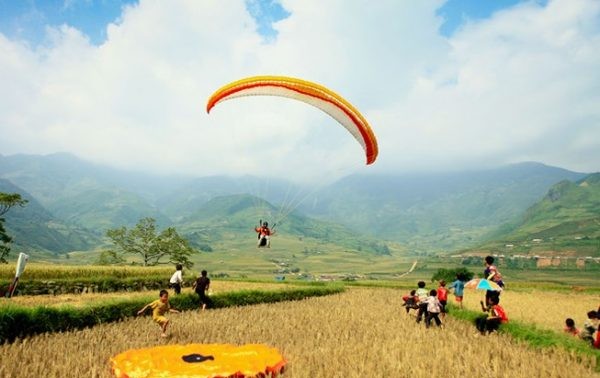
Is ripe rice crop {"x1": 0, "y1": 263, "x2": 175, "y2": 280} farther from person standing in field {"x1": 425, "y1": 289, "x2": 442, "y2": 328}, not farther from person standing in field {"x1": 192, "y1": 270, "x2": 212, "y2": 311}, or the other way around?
person standing in field {"x1": 425, "y1": 289, "x2": 442, "y2": 328}

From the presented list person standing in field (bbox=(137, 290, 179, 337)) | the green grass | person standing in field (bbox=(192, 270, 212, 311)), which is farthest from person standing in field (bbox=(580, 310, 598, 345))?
the green grass

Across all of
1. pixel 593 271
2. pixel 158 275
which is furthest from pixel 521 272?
pixel 158 275

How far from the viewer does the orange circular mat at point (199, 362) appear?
7.54 meters

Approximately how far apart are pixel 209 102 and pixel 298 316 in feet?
30.5

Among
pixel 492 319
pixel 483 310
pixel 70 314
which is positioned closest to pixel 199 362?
pixel 70 314

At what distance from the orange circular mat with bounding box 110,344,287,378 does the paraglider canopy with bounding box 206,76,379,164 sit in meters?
9.47

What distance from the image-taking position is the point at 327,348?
10555 mm

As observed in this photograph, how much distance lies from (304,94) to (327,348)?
915 cm

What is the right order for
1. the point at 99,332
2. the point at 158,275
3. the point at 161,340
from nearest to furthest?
the point at 161,340 → the point at 99,332 → the point at 158,275

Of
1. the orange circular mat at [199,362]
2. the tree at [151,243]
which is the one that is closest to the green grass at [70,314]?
the orange circular mat at [199,362]

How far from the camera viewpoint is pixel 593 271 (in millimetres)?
150875

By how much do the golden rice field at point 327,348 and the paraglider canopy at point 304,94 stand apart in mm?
6642

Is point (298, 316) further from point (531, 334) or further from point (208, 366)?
point (208, 366)

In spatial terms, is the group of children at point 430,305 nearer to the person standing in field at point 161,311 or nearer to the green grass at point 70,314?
the person standing in field at point 161,311
